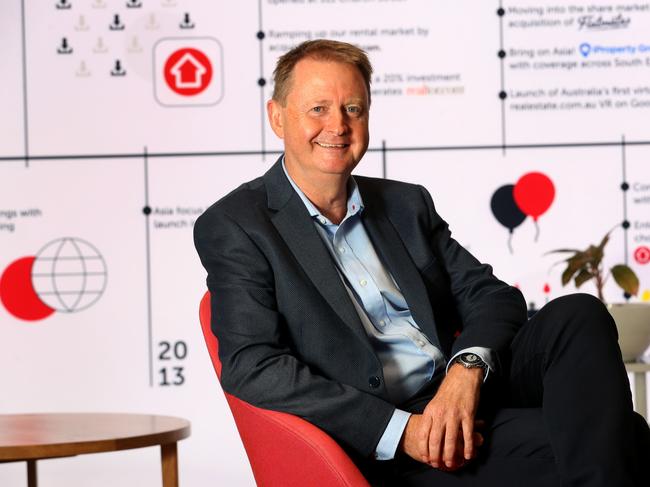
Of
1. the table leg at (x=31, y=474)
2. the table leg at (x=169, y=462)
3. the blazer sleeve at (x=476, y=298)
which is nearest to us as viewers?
the blazer sleeve at (x=476, y=298)

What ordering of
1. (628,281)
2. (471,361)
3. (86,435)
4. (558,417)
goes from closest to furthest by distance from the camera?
(558,417) → (471,361) → (86,435) → (628,281)

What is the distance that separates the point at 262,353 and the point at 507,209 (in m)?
2.49

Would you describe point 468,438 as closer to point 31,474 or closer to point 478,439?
point 478,439

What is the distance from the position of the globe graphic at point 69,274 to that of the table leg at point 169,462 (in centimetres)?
164

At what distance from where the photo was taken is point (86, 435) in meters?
2.64

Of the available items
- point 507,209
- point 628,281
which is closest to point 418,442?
point 628,281

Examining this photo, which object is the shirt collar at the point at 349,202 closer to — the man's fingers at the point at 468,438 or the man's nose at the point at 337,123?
the man's nose at the point at 337,123

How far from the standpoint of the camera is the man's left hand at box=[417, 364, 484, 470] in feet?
6.43

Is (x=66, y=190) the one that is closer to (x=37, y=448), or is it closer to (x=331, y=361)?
(x=37, y=448)

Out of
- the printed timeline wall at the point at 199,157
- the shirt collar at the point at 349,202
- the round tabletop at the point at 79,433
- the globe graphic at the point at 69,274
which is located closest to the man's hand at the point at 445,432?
the shirt collar at the point at 349,202

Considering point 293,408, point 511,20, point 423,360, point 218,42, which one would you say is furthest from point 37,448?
point 511,20

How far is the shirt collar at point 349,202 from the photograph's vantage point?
2320mm

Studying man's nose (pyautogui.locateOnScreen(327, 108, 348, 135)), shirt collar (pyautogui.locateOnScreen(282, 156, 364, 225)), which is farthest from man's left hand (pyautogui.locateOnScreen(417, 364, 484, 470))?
man's nose (pyautogui.locateOnScreen(327, 108, 348, 135))

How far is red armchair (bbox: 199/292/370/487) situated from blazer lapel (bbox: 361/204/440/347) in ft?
1.44
